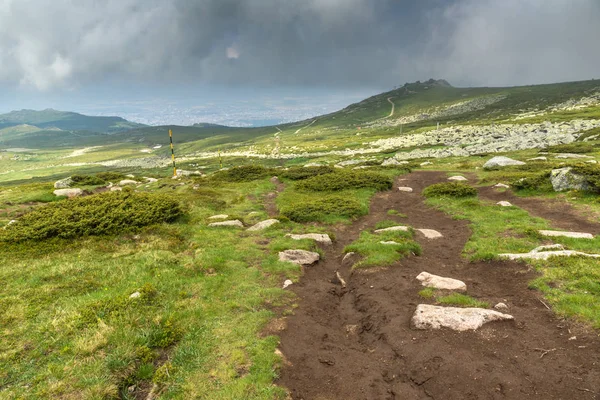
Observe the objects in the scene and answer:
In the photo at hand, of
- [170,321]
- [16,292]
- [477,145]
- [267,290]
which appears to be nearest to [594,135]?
[477,145]

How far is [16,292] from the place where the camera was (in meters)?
13.1

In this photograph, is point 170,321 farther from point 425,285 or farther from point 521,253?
point 521,253

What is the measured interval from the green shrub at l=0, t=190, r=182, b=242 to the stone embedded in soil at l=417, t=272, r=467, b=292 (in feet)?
57.7

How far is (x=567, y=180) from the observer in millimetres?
26359

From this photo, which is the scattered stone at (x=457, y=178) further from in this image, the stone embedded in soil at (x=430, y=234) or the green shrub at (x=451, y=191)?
the stone embedded in soil at (x=430, y=234)

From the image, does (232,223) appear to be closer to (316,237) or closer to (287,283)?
(316,237)

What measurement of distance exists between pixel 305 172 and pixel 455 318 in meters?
32.2

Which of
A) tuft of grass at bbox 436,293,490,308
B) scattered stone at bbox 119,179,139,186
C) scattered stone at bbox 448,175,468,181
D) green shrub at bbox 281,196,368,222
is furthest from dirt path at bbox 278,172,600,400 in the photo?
scattered stone at bbox 119,179,139,186

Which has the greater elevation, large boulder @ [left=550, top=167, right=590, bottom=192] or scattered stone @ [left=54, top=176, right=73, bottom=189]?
scattered stone @ [left=54, top=176, right=73, bottom=189]

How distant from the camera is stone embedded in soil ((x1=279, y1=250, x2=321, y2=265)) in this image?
Result: 1777 centimetres

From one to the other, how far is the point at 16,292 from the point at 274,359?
11492 millimetres

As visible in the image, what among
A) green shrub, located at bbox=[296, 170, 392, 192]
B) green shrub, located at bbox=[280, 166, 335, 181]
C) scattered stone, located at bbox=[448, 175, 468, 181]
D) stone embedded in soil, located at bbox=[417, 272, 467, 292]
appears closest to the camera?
stone embedded in soil, located at bbox=[417, 272, 467, 292]

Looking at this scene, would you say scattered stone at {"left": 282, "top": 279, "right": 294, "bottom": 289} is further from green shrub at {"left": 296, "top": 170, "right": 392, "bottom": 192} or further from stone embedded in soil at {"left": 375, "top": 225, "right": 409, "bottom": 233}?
green shrub at {"left": 296, "top": 170, "right": 392, "bottom": 192}

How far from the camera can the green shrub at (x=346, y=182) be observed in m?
34.3
